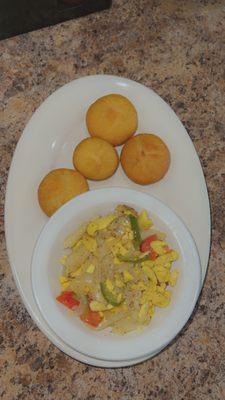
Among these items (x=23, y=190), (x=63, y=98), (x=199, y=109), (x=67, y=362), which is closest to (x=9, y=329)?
(x=67, y=362)

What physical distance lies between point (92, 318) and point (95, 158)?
0.86 feet

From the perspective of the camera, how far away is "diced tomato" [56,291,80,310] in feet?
2.93

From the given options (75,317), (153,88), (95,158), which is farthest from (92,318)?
(153,88)

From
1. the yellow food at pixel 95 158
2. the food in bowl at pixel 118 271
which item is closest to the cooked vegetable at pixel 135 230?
the food in bowl at pixel 118 271

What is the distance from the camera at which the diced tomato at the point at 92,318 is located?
2.93ft

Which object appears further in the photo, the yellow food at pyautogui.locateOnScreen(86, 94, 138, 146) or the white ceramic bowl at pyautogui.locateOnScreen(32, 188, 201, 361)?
the yellow food at pyautogui.locateOnScreen(86, 94, 138, 146)

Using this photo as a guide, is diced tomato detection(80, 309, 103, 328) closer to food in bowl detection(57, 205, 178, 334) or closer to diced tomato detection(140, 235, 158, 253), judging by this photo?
food in bowl detection(57, 205, 178, 334)

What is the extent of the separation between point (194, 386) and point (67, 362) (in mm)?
221

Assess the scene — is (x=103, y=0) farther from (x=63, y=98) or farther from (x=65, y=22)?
(x=63, y=98)

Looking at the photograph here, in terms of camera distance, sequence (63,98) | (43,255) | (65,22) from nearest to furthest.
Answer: (43,255)
(63,98)
(65,22)

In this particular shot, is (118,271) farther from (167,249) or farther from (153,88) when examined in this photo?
(153,88)

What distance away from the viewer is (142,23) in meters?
1.12

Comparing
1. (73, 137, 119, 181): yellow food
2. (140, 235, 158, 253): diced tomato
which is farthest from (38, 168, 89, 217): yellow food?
(140, 235, 158, 253): diced tomato

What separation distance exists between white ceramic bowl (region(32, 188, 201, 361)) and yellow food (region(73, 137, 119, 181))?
0.06m
